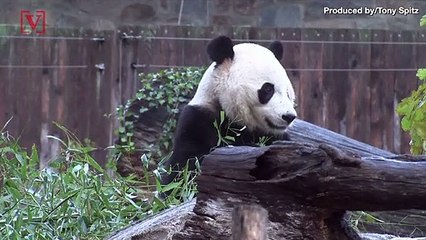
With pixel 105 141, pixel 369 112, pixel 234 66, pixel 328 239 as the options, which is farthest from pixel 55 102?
pixel 328 239

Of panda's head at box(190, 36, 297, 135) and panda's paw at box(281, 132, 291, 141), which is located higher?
panda's head at box(190, 36, 297, 135)

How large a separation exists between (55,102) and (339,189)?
641 centimetres

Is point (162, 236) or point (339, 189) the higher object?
point (339, 189)

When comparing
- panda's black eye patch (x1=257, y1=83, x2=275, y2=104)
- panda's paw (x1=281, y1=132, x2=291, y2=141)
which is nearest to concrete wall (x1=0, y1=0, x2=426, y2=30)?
panda's paw (x1=281, y1=132, x2=291, y2=141)

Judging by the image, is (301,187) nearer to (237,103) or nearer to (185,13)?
(237,103)

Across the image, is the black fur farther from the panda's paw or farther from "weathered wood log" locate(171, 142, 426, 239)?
"weathered wood log" locate(171, 142, 426, 239)

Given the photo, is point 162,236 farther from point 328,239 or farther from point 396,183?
point 396,183

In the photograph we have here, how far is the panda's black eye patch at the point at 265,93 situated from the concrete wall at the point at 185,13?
4464mm

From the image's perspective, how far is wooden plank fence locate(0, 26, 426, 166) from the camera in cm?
868

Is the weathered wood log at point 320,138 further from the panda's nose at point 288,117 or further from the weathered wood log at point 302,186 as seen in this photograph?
the weathered wood log at point 302,186

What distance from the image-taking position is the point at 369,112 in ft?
30.0

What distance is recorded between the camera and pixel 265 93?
16.4 feet

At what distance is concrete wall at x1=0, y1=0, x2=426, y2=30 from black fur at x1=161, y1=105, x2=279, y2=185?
14.9 feet

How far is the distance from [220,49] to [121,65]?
382 cm
